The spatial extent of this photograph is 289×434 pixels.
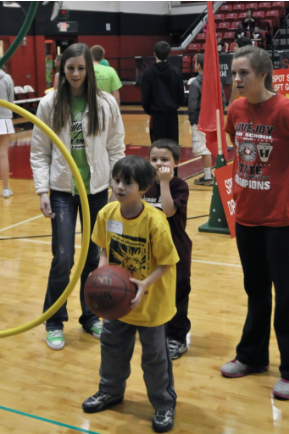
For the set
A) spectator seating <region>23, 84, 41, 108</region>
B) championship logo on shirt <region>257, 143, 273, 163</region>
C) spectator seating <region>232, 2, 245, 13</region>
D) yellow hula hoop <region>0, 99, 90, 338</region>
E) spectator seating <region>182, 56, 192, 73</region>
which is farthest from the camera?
spectator seating <region>232, 2, 245, 13</region>

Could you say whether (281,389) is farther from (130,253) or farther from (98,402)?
(130,253)

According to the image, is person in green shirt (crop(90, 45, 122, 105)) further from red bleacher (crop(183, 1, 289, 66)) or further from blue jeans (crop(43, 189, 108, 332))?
red bleacher (crop(183, 1, 289, 66))

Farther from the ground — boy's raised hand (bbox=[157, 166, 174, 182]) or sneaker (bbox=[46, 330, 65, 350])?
boy's raised hand (bbox=[157, 166, 174, 182])

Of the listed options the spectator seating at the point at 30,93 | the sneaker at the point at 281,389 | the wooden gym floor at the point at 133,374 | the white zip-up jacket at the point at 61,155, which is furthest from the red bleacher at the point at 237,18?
the sneaker at the point at 281,389

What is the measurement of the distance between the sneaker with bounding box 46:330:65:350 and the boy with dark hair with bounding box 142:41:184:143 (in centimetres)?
412

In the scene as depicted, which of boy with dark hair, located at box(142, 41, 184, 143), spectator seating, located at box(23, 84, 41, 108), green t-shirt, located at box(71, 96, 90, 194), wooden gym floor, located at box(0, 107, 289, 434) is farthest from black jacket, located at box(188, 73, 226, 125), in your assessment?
spectator seating, located at box(23, 84, 41, 108)

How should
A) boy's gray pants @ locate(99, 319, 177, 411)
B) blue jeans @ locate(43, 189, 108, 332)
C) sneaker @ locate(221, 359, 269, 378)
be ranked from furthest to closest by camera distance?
blue jeans @ locate(43, 189, 108, 332) < sneaker @ locate(221, 359, 269, 378) < boy's gray pants @ locate(99, 319, 177, 411)

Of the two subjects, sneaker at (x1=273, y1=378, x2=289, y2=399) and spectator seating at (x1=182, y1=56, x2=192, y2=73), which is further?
spectator seating at (x1=182, y1=56, x2=192, y2=73)

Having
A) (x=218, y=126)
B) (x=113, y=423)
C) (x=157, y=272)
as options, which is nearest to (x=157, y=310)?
(x=157, y=272)

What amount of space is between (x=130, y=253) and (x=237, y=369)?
105 cm

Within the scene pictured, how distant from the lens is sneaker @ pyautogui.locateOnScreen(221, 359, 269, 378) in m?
3.03

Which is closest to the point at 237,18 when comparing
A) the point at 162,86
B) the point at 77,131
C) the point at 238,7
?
the point at 238,7

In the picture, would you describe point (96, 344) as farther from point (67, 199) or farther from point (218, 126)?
point (218, 126)

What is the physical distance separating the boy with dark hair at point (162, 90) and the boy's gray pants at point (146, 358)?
4.81 metres
